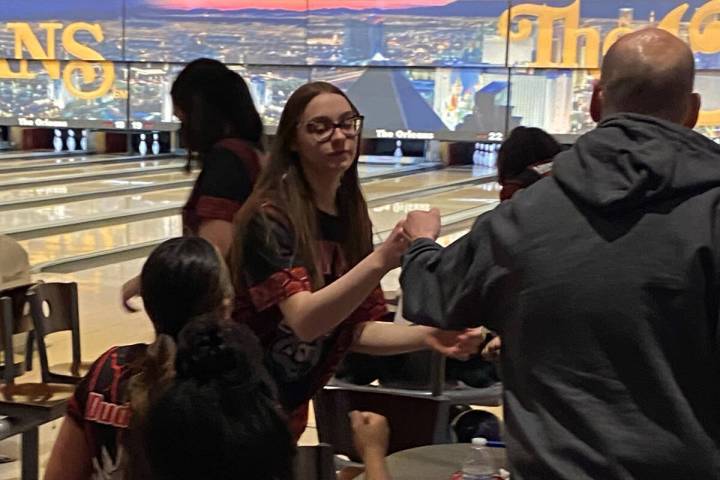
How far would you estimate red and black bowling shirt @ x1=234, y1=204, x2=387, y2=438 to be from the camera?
1596 millimetres

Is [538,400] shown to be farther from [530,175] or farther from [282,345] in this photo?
[530,175]

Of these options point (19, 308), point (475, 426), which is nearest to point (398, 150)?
point (19, 308)

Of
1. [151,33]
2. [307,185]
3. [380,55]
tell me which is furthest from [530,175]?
[151,33]

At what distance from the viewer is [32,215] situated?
6.88 m

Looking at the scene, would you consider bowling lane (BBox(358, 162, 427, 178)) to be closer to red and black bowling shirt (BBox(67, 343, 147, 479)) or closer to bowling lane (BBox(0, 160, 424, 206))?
bowling lane (BBox(0, 160, 424, 206))

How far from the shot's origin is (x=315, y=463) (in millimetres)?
1530

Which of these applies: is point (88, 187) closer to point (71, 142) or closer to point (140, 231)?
point (140, 231)

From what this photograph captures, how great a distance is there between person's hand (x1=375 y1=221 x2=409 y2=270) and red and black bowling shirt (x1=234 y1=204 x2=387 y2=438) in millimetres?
159

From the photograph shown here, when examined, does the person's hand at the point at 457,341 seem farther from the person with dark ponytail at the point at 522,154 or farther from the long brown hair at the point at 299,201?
the person with dark ponytail at the point at 522,154

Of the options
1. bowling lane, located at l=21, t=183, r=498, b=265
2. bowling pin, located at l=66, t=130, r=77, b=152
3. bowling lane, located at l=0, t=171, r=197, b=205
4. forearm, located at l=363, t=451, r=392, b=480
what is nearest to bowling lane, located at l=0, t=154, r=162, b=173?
bowling pin, located at l=66, t=130, r=77, b=152

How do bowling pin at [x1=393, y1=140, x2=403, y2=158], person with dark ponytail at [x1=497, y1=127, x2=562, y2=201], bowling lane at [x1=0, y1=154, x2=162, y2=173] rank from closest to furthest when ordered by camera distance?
1. person with dark ponytail at [x1=497, y1=127, x2=562, y2=201]
2. bowling lane at [x1=0, y1=154, x2=162, y2=173]
3. bowling pin at [x1=393, y1=140, x2=403, y2=158]

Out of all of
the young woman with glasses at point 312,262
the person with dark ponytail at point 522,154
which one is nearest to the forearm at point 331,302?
the young woman with glasses at point 312,262

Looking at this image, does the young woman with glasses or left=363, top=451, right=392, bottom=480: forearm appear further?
the young woman with glasses

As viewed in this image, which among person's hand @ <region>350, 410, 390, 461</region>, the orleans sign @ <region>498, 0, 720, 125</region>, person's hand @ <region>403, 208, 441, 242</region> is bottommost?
person's hand @ <region>350, 410, 390, 461</region>
